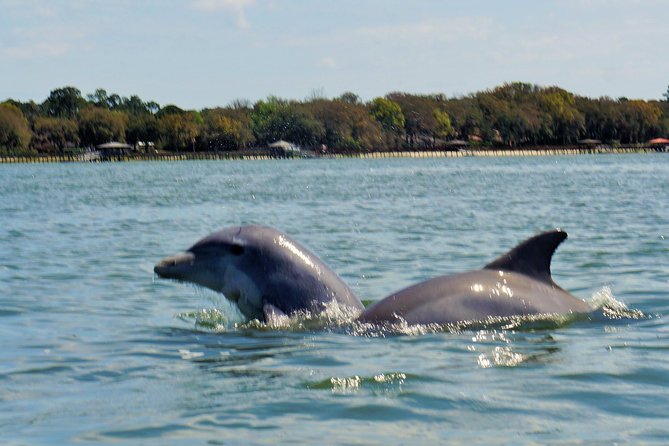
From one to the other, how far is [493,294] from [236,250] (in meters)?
2.55

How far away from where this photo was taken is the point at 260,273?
1187cm

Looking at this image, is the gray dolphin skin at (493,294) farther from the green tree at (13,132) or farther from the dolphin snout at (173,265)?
the green tree at (13,132)

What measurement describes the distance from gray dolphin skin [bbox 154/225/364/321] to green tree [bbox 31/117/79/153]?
172 metres

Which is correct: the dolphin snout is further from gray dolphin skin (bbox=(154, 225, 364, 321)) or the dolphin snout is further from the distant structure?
the distant structure

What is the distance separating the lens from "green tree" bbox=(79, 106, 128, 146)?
7077 inches

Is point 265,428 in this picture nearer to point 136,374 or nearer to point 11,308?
point 136,374

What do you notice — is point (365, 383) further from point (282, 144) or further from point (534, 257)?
point (282, 144)

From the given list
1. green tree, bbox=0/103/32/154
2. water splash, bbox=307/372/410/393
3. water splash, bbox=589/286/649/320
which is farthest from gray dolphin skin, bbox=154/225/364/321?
green tree, bbox=0/103/32/154

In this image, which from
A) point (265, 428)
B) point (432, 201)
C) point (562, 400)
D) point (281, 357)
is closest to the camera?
point (265, 428)

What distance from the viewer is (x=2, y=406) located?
351 inches

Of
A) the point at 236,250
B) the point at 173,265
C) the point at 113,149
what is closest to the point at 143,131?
→ the point at 113,149

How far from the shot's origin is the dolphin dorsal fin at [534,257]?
36.0ft

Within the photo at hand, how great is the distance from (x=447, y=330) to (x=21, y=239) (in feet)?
57.9

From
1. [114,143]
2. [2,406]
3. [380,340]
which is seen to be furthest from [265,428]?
[114,143]
